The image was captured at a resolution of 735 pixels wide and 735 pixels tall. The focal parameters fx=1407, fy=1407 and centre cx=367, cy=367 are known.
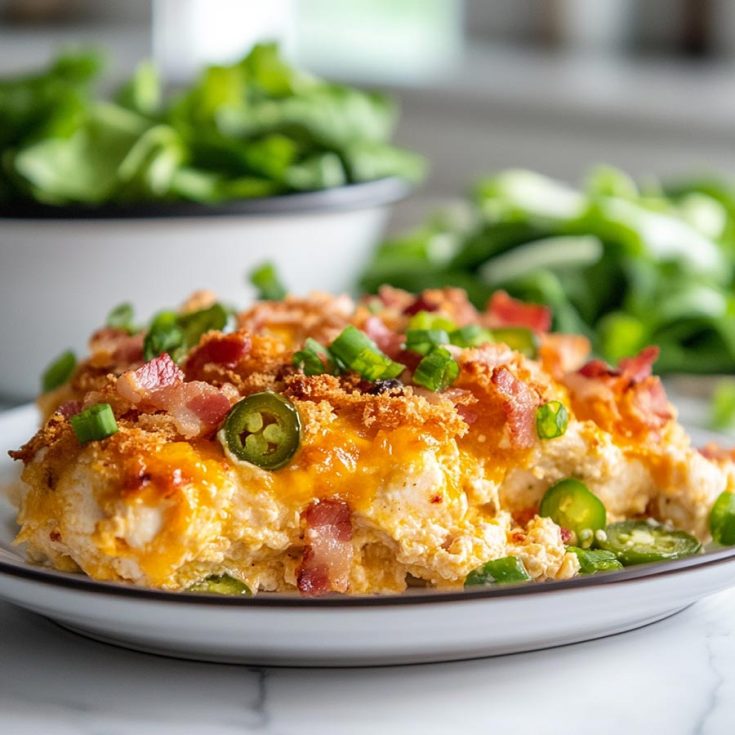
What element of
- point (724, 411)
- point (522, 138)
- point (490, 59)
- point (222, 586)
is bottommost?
point (522, 138)

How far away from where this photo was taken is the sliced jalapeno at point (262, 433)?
1.56 meters

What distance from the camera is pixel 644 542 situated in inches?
68.4

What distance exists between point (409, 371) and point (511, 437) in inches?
Result: 6.7

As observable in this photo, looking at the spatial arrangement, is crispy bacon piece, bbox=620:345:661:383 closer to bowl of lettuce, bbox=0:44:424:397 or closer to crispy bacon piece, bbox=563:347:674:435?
crispy bacon piece, bbox=563:347:674:435

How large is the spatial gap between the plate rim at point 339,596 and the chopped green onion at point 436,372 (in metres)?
0.37

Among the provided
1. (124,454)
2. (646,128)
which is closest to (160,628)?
(124,454)

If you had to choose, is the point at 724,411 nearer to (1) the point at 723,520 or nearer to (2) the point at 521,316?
(2) the point at 521,316

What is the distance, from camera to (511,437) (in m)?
1.70

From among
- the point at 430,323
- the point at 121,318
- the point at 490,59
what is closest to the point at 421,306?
the point at 430,323

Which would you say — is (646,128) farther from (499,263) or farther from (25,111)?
(25,111)

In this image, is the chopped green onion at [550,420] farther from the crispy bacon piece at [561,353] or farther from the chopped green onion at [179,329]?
the chopped green onion at [179,329]

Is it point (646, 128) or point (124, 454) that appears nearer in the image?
point (124, 454)

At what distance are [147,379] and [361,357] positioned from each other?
267 millimetres

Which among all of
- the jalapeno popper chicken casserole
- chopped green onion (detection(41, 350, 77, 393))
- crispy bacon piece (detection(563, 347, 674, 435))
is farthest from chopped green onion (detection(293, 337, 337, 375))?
chopped green onion (detection(41, 350, 77, 393))
